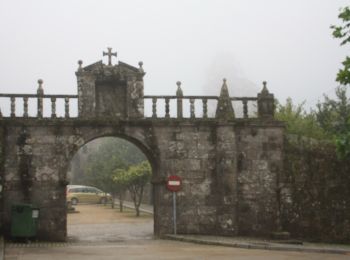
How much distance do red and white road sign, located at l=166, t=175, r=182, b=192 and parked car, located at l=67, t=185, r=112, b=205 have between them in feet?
84.3

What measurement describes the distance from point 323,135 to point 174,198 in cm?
1421

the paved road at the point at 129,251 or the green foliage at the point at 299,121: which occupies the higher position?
the green foliage at the point at 299,121

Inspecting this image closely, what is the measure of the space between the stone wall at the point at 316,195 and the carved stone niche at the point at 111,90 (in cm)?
579

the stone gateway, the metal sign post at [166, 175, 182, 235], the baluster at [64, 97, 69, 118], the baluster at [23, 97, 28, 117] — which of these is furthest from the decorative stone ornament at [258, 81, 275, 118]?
the baluster at [23, 97, 28, 117]

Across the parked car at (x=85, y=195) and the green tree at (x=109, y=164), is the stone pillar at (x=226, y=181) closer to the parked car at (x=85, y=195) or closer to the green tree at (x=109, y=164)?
the green tree at (x=109, y=164)

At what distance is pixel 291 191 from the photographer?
21.5 m

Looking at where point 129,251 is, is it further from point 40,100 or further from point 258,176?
point 258,176

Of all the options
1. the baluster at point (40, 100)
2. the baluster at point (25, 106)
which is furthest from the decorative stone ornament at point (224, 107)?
the baluster at point (25, 106)

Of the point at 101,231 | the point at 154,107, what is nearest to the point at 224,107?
the point at 154,107

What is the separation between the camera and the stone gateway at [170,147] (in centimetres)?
2031

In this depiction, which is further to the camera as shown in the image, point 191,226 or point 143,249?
point 191,226

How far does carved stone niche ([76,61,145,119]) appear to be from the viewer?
Answer: 2095 centimetres

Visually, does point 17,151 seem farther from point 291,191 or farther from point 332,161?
point 332,161

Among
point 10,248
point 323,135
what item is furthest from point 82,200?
point 10,248
